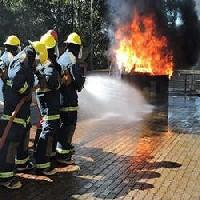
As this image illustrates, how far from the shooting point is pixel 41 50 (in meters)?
6.16

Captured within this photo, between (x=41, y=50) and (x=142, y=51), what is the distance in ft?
31.3

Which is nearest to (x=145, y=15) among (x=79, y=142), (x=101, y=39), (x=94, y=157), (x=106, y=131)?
(x=106, y=131)

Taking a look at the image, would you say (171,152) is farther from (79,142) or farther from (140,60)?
(140,60)

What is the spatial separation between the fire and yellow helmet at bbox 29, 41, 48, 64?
7.65 m

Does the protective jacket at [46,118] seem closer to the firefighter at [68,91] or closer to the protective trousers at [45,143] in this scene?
the protective trousers at [45,143]

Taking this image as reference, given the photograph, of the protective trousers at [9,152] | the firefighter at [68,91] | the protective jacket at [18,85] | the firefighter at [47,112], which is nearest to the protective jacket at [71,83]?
the firefighter at [68,91]

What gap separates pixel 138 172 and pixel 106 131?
11.0ft

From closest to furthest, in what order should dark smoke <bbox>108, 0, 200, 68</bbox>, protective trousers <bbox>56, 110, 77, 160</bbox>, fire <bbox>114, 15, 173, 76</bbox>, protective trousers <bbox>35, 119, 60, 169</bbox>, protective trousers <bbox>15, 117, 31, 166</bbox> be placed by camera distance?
protective trousers <bbox>35, 119, 60, 169</bbox>, protective trousers <bbox>15, 117, 31, 166</bbox>, protective trousers <bbox>56, 110, 77, 160</bbox>, fire <bbox>114, 15, 173, 76</bbox>, dark smoke <bbox>108, 0, 200, 68</bbox>

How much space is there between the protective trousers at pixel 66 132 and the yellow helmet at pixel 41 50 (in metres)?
1.25

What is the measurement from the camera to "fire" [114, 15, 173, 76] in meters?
14.9

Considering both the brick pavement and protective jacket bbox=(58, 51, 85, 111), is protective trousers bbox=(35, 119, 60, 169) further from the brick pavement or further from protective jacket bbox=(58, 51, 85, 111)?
protective jacket bbox=(58, 51, 85, 111)

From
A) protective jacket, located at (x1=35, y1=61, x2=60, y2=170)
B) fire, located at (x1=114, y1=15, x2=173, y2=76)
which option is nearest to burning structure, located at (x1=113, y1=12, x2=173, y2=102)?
fire, located at (x1=114, y1=15, x2=173, y2=76)

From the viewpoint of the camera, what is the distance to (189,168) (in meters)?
7.25

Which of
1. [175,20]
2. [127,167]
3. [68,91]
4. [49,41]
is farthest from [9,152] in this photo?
[175,20]
